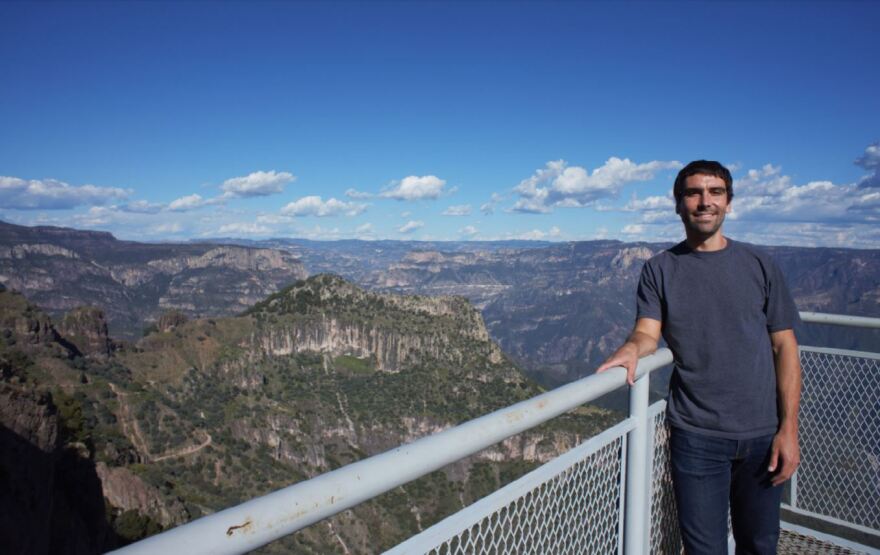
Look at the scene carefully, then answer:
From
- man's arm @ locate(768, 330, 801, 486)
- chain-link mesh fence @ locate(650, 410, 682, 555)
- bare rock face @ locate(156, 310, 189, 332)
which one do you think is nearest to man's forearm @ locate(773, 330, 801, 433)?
man's arm @ locate(768, 330, 801, 486)

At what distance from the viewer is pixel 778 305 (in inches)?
124

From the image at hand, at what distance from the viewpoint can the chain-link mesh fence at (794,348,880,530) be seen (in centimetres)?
480

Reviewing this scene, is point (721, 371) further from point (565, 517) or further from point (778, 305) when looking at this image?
point (565, 517)

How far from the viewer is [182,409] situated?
71312 mm

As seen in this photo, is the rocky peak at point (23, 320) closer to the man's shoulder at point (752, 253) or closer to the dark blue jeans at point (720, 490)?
the dark blue jeans at point (720, 490)

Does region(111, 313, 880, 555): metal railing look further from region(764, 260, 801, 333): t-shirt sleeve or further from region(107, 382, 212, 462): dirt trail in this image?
region(107, 382, 212, 462): dirt trail

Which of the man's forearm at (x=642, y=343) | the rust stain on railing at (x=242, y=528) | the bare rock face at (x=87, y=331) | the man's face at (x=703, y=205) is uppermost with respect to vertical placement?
the man's face at (x=703, y=205)

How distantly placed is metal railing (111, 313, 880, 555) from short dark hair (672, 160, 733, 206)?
985mm

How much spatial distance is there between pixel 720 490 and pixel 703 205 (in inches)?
63.1

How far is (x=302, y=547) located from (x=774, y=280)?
54250mm

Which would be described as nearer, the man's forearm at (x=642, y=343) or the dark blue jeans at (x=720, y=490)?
the man's forearm at (x=642, y=343)

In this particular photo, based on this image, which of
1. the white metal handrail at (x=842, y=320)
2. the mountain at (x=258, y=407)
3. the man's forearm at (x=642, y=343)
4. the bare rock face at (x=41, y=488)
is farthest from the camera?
the mountain at (x=258, y=407)

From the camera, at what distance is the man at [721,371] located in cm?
309

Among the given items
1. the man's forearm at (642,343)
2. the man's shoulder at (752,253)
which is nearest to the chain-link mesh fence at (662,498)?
the man's forearm at (642,343)
